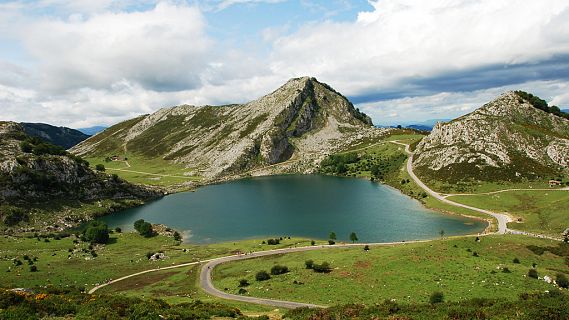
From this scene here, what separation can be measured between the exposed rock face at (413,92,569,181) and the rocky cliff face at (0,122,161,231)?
144 metres

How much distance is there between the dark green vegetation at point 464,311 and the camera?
30750 millimetres

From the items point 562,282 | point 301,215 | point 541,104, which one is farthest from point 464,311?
point 541,104

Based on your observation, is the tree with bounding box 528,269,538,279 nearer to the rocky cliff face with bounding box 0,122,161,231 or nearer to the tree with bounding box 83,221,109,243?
the tree with bounding box 83,221,109,243

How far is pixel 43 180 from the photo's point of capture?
5861 inches

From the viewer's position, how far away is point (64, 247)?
10319 centimetres

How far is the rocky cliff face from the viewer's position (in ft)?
449

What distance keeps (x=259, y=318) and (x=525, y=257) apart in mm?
55953

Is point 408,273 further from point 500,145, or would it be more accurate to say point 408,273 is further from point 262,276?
point 500,145

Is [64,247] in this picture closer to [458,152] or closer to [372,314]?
[372,314]

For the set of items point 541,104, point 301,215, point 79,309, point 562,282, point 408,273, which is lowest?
point 562,282

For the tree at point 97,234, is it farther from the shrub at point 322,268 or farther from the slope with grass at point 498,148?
the slope with grass at point 498,148

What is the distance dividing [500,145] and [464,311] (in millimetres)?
149642

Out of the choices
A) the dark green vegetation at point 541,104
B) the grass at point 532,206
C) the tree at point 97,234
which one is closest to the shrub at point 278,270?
the tree at point 97,234

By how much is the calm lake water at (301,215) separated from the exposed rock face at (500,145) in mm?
28652
